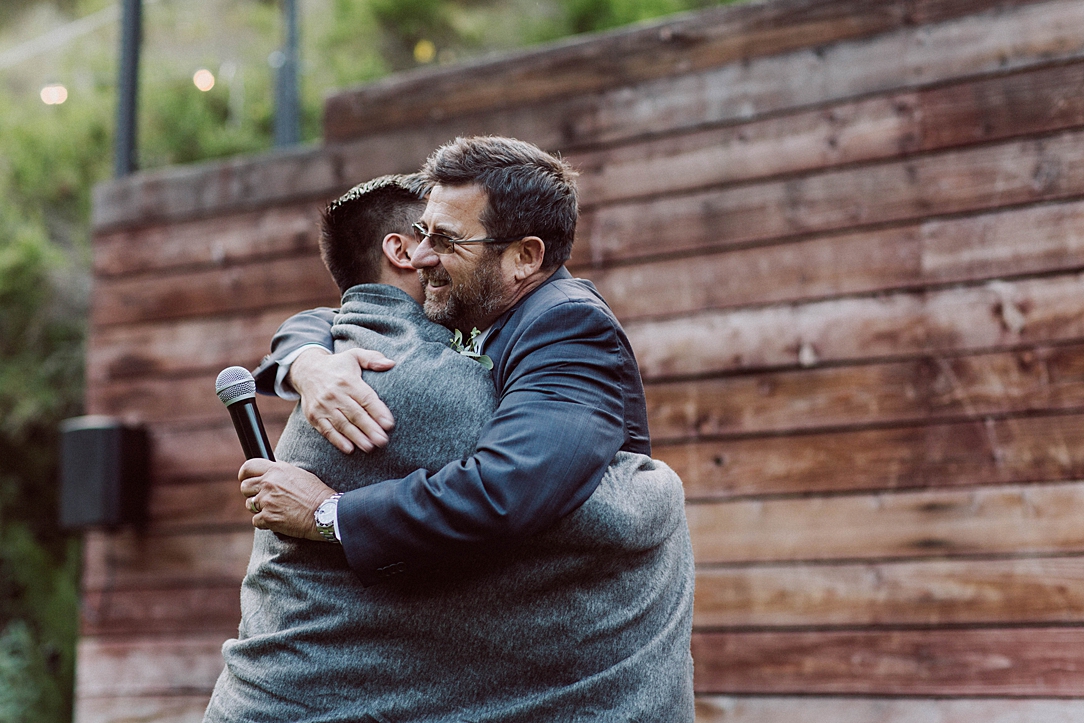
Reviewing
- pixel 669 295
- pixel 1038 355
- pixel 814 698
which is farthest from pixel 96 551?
pixel 1038 355

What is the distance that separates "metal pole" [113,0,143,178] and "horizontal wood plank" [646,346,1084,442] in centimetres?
247

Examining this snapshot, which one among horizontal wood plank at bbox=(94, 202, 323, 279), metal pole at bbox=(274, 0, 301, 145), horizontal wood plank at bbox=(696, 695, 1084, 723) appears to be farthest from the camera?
metal pole at bbox=(274, 0, 301, 145)

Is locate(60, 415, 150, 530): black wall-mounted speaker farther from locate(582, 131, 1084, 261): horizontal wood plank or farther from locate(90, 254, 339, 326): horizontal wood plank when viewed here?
locate(582, 131, 1084, 261): horizontal wood plank

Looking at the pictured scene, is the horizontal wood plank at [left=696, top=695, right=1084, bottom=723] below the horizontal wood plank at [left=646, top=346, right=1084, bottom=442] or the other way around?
below

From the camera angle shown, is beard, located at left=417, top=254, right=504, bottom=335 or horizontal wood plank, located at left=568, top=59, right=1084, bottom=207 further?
horizontal wood plank, located at left=568, top=59, right=1084, bottom=207

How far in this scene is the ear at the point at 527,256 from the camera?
70.7 inches

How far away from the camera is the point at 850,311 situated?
2.99 meters

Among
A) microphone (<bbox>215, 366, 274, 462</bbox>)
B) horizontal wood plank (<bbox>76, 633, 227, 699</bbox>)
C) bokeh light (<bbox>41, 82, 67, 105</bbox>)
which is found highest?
bokeh light (<bbox>41, 82, 67, 105</bbox>)

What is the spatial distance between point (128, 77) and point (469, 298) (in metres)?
3.13

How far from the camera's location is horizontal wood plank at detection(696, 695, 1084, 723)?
8.66 feet

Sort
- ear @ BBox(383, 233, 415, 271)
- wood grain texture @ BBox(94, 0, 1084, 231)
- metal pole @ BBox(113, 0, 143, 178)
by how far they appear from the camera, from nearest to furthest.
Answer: ear @ BBox(383, 233, 415, 271) → wood grain texture @ BBox(94, 0, 1084, 231) → metal pole @ BBox(113, 0, 143, 178)

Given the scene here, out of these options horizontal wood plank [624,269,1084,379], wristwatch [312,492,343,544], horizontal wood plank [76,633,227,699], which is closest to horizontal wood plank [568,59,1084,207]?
horizontal wood plank [624,269,1084,379]

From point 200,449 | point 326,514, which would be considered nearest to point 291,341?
point 326,514

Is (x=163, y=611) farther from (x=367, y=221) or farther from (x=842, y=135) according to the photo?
(x=842, y=135)
